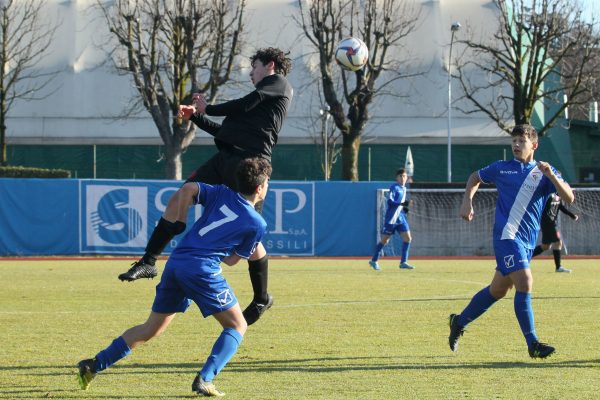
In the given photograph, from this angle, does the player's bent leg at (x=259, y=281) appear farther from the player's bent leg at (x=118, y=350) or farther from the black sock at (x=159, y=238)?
the player's bent leg at (x=118, y=350)

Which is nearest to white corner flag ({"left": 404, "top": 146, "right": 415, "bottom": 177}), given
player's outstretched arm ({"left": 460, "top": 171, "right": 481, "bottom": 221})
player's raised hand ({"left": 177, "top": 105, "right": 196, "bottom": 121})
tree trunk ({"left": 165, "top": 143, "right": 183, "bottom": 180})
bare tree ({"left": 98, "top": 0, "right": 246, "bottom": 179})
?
bare tree ({"left": 98, "top": 0, "right": 246, "bottom": 179})

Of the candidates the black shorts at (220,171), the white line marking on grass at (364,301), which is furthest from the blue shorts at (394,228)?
the black shorts at (220,171)

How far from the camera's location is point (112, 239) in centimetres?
2645

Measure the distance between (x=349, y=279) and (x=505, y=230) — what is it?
9.72 meters

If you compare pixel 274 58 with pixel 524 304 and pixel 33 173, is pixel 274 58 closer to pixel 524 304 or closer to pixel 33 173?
pixel 524 304

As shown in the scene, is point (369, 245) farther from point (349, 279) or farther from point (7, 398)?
point (7, 398)

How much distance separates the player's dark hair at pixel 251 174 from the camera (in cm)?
661

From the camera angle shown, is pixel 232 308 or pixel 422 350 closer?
pixel 232 308

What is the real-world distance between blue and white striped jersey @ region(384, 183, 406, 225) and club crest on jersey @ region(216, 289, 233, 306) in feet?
49.6

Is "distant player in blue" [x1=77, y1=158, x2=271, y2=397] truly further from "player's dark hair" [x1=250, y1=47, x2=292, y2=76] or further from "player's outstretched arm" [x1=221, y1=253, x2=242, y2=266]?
"player's dark hair" [x1=250, y1=47, x2=292, y2=76]

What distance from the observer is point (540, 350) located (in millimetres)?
8172

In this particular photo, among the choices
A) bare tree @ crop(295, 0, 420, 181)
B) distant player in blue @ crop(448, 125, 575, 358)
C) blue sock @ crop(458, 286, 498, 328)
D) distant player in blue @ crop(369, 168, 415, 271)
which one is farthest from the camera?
bare tree @ crop(295, 0, 420, 181)

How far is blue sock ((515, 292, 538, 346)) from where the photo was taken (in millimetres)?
8461

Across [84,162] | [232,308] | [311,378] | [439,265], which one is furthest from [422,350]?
[84,162]
